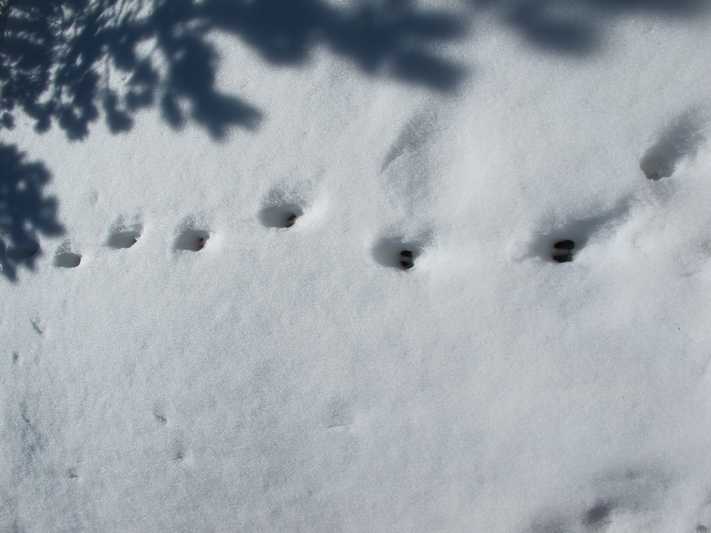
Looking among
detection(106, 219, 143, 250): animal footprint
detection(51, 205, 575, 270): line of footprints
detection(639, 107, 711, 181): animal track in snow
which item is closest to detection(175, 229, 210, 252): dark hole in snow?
detection(51, 205, 575, 270): line of footprints

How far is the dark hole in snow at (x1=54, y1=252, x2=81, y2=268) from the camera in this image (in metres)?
2.64

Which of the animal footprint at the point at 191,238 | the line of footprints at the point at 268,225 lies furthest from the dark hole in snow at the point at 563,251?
the animal footprint at the point at 191,238

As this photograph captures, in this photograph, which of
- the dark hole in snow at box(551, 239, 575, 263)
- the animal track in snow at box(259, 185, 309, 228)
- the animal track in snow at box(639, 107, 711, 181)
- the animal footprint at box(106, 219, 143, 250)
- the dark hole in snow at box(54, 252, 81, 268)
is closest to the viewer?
the animal track in snow at box(639, 107, 711, 181)

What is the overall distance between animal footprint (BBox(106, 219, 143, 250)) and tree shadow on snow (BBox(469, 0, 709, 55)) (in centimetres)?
157

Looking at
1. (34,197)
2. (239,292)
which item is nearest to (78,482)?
(239,292)

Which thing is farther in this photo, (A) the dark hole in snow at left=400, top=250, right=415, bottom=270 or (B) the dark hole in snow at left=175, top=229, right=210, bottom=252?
(B) the dark hole in snow at left=175, top=229, right=210, bottom=252

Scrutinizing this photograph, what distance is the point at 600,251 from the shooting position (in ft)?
6.07

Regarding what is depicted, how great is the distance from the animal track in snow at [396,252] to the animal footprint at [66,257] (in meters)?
1.37

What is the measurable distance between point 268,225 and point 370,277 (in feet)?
1.51

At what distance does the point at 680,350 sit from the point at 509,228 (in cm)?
60

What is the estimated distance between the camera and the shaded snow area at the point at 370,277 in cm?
179

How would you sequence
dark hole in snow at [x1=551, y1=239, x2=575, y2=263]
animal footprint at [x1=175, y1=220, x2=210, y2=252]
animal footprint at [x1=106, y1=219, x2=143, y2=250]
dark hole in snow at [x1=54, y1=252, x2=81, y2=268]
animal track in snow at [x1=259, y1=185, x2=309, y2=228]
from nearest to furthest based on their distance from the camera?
dark hole in snow at [x1=551, y1=239, x2=575, y2=263] < animal track in snow at [x1=259, y1=185, x2=309, y2=228] < animal footprint at [x1=175, y1=220, x2=210, y2=252] < animal footprint at [x1=106, y1=219, x2=143, y2=250] < dark hole in snow at [x1=54, y1=252, x2=81, y2=268]

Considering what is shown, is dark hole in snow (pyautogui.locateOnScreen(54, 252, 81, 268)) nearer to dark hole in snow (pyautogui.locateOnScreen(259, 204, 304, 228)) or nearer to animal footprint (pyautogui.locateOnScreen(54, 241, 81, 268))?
animal footprint (pyautogui.locateOnScreen(54, 241, 81, 268))

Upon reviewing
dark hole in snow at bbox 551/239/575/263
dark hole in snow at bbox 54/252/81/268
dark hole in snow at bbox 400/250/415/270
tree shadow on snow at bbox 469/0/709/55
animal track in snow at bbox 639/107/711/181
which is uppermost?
tree shadow on snow at bbox 469/0/709/55
